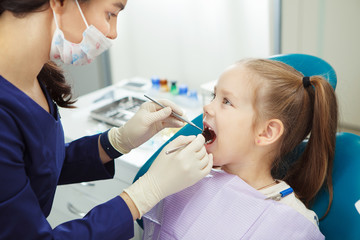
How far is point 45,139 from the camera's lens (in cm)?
100

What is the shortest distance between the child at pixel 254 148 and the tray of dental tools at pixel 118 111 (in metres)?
0.76

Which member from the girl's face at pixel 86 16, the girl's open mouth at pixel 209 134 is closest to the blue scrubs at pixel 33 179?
the girl's face at pixel 86 16

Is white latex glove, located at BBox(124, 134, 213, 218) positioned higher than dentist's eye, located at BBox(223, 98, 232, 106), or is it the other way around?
dentist's eye, located at BBox(223, 98, 232, 106)

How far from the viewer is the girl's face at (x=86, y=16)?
896mm

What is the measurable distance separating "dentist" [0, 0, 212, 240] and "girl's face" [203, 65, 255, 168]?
0.08 m

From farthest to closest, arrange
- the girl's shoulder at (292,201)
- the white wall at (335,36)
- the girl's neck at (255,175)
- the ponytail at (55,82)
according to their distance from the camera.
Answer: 1. the white wall at (335,36)
2. the ponytail at (55,82)
3. the girl's neck at (255,175)
4. the girl's shoulder at (292,201)

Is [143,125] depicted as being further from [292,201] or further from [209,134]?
[292,201]

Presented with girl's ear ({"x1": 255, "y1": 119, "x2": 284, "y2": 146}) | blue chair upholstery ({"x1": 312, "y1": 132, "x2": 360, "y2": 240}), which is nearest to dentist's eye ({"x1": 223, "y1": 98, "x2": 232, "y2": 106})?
girl's ear ({"x1": 255, "y1": 119, "x2": 284, "y2": 146})

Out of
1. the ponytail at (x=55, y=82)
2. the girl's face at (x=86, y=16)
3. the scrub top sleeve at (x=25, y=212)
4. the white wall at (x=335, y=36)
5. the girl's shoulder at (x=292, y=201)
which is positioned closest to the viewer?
the scrub top sleeve at (x=25, y=212)

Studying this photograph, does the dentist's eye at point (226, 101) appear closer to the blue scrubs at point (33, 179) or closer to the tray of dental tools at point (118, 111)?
the blue scrubs at point (33, 179)

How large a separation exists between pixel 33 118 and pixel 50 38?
22 centimetres

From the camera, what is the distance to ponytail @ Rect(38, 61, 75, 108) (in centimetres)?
123

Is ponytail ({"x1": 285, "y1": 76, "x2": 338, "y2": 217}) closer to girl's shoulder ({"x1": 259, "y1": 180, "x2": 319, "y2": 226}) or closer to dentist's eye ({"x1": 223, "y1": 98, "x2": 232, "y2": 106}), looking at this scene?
girl's shoulder ({"x1": 259, "y1": 180, "x2": 319, "y2": 226})

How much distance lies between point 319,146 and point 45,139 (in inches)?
31.4
